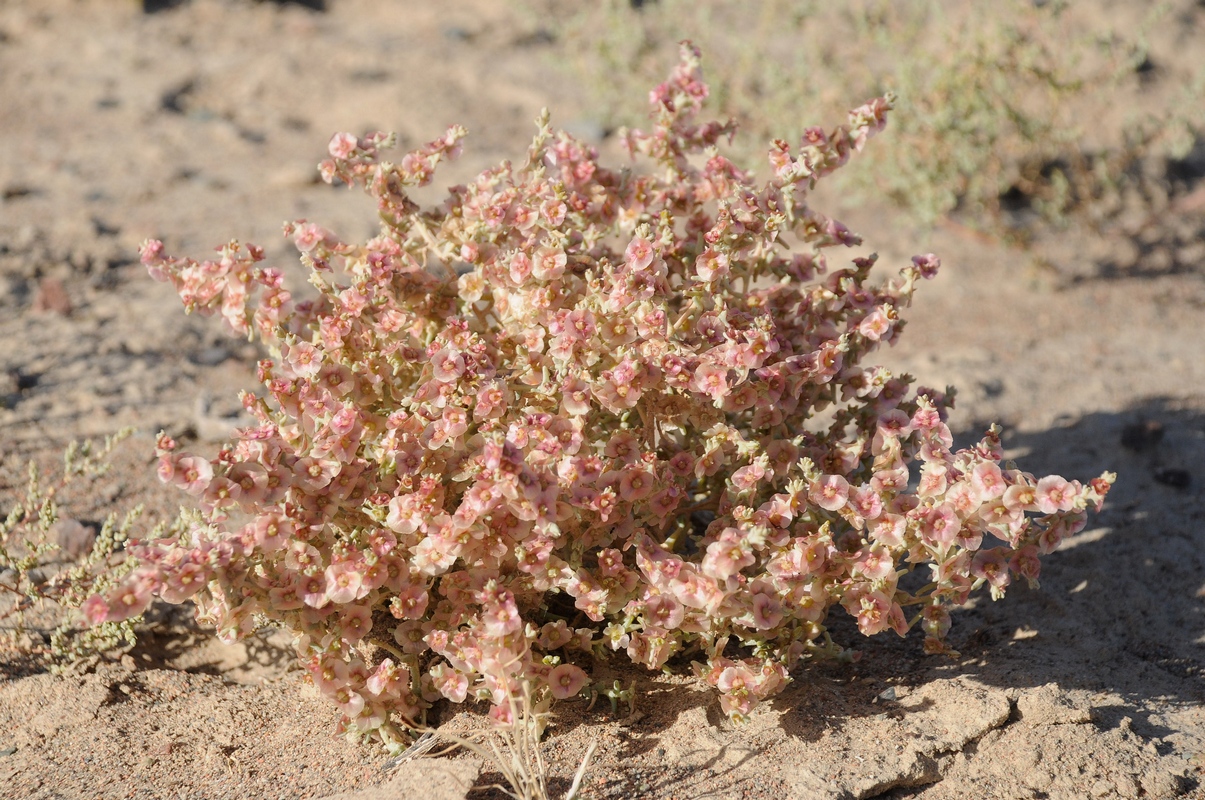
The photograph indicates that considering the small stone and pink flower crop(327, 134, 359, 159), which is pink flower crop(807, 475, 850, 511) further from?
the small stone

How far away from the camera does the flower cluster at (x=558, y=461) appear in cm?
227

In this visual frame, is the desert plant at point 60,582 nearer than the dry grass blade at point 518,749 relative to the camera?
No

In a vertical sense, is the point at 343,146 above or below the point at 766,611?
above

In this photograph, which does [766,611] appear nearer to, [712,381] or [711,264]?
[712,381]

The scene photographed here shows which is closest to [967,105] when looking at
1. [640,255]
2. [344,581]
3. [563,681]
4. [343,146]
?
[640,255]

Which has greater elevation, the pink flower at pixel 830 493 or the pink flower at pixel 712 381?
the pink flower at pixel 712 381

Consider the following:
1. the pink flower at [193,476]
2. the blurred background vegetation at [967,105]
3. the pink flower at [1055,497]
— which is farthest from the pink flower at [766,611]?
the blurred background vegetation at [967,105]

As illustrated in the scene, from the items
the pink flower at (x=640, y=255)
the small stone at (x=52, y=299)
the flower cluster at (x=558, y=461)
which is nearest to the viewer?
the flower cluster at (x=558, y=461)

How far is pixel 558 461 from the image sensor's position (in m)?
2.30

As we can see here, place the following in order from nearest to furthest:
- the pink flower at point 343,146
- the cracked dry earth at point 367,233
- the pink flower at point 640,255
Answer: the pink flower at point 640,255
the cracked dry earth at point 367,233
the pink flower at point 343,146

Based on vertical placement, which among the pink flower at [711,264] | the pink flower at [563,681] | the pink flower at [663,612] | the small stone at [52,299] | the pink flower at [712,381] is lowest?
the small stone at [52,299]

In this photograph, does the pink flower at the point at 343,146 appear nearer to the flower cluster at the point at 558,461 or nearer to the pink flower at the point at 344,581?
the flower cluster at the point at 558,461

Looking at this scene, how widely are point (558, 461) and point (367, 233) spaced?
11.7 ft

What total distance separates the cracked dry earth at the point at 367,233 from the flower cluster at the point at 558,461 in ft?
0.66
